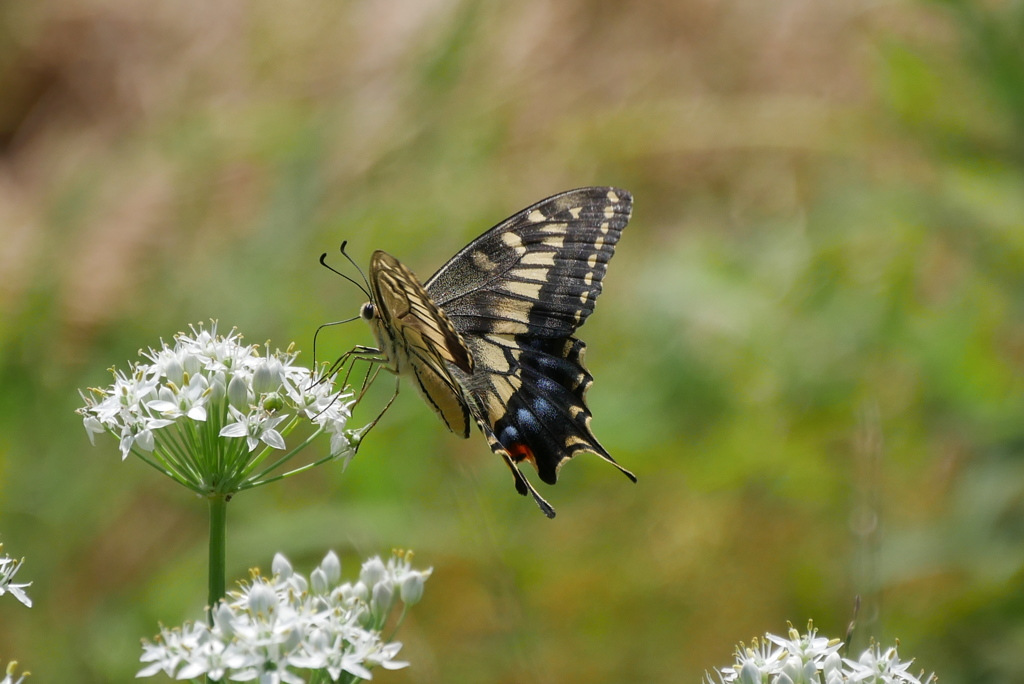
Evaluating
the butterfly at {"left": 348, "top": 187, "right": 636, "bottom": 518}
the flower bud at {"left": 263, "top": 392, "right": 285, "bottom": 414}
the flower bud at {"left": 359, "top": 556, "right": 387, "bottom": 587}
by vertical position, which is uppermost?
the butterfly at {"left": 348, "top": 187, "right": 636, "bottom": 518}

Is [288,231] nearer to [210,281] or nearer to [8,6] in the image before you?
[210,281]

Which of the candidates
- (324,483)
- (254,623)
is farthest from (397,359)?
(324,483)

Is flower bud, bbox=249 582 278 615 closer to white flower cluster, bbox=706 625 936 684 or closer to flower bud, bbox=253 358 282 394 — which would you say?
flower bud, bbox=253 358 282 394

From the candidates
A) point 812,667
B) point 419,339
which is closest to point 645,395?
point 419,339

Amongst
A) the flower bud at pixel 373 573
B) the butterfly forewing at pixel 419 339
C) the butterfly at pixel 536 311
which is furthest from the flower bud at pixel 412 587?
the butterfly at pixel 536 311

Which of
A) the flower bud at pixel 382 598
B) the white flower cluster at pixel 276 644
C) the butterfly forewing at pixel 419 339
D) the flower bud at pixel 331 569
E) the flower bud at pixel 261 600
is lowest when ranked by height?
the white flower cluster at pixel 276 644

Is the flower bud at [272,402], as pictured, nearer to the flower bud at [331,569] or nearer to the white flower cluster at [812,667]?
the flower bud at [331,569]

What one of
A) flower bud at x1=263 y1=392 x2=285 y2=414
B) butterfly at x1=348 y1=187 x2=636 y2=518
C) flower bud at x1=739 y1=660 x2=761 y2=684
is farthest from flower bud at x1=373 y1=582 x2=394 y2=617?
butterfly at x1=348 y1=187 x2=636 y2=518
